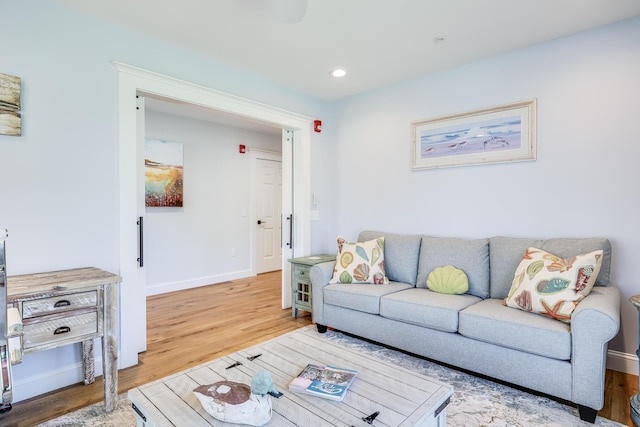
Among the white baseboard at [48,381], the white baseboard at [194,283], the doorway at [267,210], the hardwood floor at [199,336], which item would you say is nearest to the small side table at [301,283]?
the hardwood floor at [199,336]

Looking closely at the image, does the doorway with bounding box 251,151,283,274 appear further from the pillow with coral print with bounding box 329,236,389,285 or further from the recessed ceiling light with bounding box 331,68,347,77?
the pillow with coral print with bounding box 329,236,389,285

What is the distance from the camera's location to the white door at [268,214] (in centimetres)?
586

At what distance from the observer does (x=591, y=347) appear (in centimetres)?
184

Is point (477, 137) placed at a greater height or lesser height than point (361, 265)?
greater

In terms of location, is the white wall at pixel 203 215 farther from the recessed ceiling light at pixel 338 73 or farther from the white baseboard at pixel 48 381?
the recessed ceiling light at pixel 338 73

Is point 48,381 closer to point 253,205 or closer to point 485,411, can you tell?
point 485,411

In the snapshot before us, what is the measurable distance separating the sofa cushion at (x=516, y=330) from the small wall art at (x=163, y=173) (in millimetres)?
3920

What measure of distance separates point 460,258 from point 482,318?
74 centimetres

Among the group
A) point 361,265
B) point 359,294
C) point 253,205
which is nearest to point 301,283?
point 361,265

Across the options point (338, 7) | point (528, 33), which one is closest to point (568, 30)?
point (528, 33)

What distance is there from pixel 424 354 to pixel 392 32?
7.87 feet

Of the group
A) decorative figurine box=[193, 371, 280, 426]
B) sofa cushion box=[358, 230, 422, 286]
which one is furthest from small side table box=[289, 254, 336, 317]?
decorative figurine box=[193, 371, 280, 426]

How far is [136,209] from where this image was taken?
8.64ft

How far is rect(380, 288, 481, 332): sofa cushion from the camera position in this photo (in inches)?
93.9
